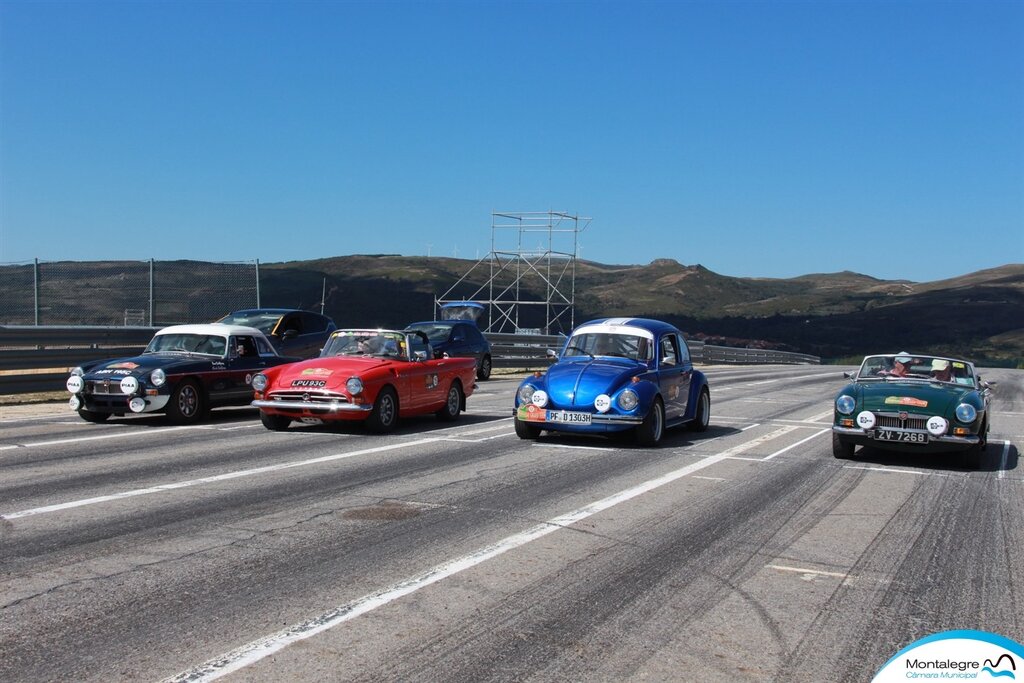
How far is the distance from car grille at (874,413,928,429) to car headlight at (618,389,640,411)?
2748 mm

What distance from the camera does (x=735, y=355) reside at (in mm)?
49844

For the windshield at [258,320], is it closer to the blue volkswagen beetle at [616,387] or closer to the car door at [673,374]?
the blue volkswagen beetle at [616,387]

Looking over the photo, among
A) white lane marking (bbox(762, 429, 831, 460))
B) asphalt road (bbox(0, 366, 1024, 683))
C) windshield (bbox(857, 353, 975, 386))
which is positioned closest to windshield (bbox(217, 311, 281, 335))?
asphalt road (bbox(0, 366, 1024, 683))

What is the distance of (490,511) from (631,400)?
4632 millimetres

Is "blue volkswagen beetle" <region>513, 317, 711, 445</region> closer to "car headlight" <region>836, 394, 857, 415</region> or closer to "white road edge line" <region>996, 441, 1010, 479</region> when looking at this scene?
"car headlight" <region>836, 394, 857, 415</region>

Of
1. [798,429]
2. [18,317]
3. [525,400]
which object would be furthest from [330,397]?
[18,317]

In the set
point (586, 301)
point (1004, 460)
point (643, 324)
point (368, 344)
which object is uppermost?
point (586, 301)

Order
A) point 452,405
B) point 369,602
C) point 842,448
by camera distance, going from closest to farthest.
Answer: point 369,602 < point 842,448 < point 452,405

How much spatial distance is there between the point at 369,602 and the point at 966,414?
8.35m

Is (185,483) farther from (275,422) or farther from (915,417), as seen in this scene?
(915,417)

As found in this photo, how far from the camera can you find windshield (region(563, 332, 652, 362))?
13.9 meters

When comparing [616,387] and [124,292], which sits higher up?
[124,292]

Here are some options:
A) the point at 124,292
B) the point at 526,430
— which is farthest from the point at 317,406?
the point at 124,292

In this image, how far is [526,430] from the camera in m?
13.1
